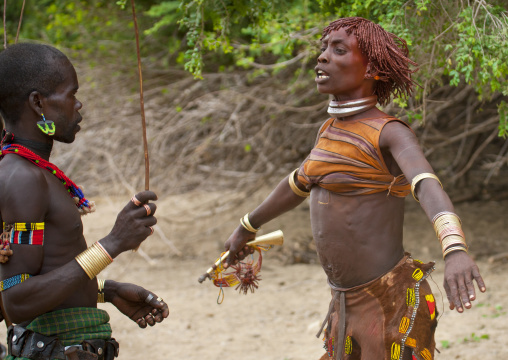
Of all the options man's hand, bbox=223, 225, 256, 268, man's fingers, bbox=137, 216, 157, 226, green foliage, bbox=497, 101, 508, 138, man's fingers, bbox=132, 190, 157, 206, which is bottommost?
man's hand, bbox=223, 225, 256, 268

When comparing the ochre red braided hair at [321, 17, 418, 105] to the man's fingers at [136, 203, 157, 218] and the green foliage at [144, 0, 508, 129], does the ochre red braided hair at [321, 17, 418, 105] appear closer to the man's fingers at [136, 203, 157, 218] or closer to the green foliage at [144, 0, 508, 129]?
the green foliage at [144, 0, 508, 129]

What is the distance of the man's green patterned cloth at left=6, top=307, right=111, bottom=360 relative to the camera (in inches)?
87.3

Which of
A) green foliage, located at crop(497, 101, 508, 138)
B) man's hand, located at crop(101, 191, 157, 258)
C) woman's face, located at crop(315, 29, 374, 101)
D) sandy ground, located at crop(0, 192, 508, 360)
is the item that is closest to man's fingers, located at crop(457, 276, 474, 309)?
woman's face, located at crop(315, 29, 374, 101)

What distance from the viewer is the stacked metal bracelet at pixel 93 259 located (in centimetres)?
212

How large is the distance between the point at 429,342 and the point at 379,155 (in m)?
0.85

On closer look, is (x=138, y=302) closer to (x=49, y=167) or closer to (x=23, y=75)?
(x=49, y=167)

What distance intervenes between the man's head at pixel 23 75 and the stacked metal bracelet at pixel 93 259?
567mm

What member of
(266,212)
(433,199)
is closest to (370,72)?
(433,199)

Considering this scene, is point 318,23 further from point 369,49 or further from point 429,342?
point 429,342

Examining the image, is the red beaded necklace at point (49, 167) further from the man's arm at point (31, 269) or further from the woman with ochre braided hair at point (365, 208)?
the woman with ochre braided hair at point (365, 208)

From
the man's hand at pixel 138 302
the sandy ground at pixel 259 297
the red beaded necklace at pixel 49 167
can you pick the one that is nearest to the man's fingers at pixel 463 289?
the man's hand at pixel 138 302

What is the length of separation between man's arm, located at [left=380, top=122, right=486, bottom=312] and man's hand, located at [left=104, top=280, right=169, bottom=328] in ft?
3.78

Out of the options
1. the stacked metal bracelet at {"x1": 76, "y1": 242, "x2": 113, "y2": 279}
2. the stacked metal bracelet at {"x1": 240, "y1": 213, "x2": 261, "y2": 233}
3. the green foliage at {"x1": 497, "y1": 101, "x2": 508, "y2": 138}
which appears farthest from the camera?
the green foliage at {"x1": 497, "y1": 101, "x2": 508, "y2": 138}

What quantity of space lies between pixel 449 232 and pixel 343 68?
91cm
